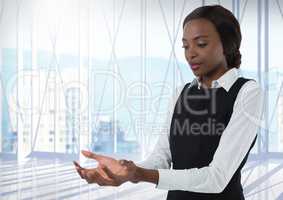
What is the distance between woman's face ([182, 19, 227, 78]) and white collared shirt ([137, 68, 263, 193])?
79 mm

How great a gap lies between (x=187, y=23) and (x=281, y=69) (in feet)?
13.9

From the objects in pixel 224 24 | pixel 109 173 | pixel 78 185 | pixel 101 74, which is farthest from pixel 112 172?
pixel 101 74

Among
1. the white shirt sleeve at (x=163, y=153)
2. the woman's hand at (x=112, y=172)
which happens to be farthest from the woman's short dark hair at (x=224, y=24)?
the woman's hand at (x=112, y=172)

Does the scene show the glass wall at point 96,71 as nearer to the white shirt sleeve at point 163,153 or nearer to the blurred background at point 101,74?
the blurred background at point 101,74

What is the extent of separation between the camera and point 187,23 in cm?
83

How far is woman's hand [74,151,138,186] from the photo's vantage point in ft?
2.28

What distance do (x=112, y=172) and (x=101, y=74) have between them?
4783mm

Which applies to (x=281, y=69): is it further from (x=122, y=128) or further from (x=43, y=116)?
(x=43, y=116)

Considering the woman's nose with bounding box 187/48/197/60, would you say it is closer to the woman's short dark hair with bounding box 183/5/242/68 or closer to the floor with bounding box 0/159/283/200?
the woman's short dark hair with bounding box 183/5/242/68

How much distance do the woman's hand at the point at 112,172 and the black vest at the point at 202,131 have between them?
17 cm

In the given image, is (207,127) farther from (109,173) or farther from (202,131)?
(109,173)

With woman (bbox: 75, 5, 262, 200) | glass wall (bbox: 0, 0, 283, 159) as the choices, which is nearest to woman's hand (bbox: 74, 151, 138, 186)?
woman (bbox: 75, 5, 262, 200)

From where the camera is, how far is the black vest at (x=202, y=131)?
0.82 meters

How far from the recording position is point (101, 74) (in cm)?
545
